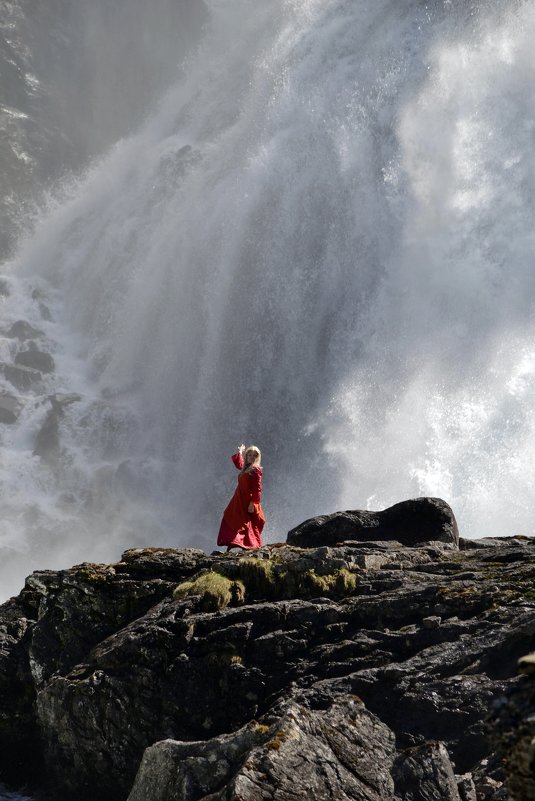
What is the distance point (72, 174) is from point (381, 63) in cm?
2964

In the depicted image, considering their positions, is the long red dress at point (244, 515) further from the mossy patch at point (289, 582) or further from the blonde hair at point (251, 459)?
the mossy patch at point (289, 582)

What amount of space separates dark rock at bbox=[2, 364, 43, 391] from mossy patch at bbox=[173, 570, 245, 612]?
46260 mm

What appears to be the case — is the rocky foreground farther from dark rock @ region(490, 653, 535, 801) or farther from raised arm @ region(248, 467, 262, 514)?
dark rock @ region(490, 653, 535, 801)

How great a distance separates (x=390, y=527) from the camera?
12609mm

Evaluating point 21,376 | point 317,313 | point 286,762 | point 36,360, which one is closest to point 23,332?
point 36,360

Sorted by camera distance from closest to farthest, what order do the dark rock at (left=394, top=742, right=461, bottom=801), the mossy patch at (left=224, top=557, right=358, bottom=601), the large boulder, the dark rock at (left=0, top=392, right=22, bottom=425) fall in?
the dark rock at (left=394, top=742, right=461, bottom=801) → the mossy patch at (left=224, top=557, right=358, bottom=601) → the large boulder → the dark rock at (left=0, top=392, right=22, bottom=425)

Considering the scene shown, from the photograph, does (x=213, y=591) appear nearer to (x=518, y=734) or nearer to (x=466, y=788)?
(x=466, y=788)

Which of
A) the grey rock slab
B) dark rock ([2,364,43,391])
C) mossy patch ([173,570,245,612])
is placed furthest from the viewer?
dark rock ([2,364,43,391])

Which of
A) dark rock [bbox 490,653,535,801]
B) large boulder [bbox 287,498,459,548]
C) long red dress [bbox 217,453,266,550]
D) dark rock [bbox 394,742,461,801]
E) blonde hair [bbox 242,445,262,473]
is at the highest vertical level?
blonde hair [bbox 242,445,262,473]

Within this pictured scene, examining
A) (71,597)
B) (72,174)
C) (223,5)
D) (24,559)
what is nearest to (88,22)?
(223,5)

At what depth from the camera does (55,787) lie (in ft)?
27.2

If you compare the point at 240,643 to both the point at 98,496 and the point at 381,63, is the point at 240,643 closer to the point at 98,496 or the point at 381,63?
the point at 98,496

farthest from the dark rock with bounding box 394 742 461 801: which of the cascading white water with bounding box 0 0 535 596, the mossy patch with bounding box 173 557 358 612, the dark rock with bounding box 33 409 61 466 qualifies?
the dark rock with bounding box 33 409 61 466

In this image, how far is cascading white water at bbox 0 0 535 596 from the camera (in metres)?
38.2
